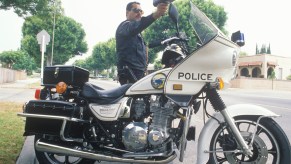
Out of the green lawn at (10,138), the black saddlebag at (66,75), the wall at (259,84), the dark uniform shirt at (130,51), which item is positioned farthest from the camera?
the wall at (259,84)

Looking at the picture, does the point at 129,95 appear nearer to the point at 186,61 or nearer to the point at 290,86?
the point at 186,61

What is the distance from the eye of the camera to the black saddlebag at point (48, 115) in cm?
322

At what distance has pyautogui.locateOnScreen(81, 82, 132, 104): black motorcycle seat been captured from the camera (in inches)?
129

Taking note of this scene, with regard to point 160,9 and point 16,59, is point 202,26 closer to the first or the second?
point 160,9

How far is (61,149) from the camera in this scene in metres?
3.19

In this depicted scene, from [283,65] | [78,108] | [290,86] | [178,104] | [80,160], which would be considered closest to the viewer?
[178,104]

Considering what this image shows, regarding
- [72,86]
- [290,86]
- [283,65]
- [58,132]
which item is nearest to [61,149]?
[58,132]

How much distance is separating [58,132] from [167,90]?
48.9 inches

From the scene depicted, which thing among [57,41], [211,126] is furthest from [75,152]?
[57,41]

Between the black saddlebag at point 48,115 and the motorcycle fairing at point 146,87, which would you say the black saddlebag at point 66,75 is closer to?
the black saddlebag at point 48,115

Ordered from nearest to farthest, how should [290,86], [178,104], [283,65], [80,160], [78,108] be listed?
1. [178,104]
2. [78,108]
3. [80,160]
4. [290,86]
5. [283,65]

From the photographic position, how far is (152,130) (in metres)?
3.08

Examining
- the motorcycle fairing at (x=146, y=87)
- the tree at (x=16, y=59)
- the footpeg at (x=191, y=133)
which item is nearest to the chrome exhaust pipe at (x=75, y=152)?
the footpeg at (x=191, y=133)

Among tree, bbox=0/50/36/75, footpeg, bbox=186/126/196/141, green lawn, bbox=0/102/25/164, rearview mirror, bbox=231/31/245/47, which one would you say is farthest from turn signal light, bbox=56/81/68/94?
tree, bbox=0/50/36/75
